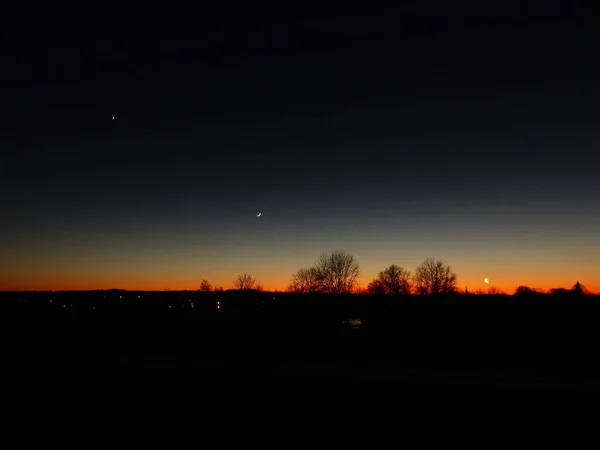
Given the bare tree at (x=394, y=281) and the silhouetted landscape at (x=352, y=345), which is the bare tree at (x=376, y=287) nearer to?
the bare tree at (x=394, y=281)

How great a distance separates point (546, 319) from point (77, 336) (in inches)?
1212

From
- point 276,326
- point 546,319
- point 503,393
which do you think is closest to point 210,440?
point 503,393

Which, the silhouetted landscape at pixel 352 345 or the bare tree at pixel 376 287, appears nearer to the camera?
the silhouetted landscape at pixel 352 345

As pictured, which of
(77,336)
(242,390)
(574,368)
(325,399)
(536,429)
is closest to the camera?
(536,429)

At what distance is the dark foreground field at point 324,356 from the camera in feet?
38.6

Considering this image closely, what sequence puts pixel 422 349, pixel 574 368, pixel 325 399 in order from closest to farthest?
pixel 325 399
pixel 574 368
pixel 422 349

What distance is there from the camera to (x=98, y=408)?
34.2 feet

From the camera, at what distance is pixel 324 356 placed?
61.4 ft

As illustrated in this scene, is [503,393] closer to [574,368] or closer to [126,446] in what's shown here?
[574,368]

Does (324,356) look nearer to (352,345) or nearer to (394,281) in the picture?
(352,345)

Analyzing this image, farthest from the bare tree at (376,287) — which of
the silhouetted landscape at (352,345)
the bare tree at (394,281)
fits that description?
the silhouetted landscape at (352,345)

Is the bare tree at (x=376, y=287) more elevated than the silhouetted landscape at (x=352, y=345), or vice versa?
the bare tree at (x=376, y=287)

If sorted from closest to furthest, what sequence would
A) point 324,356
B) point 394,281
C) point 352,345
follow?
point 324,356, point 352,345, point 394,281

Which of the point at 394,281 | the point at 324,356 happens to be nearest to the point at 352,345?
the point at 324,356
